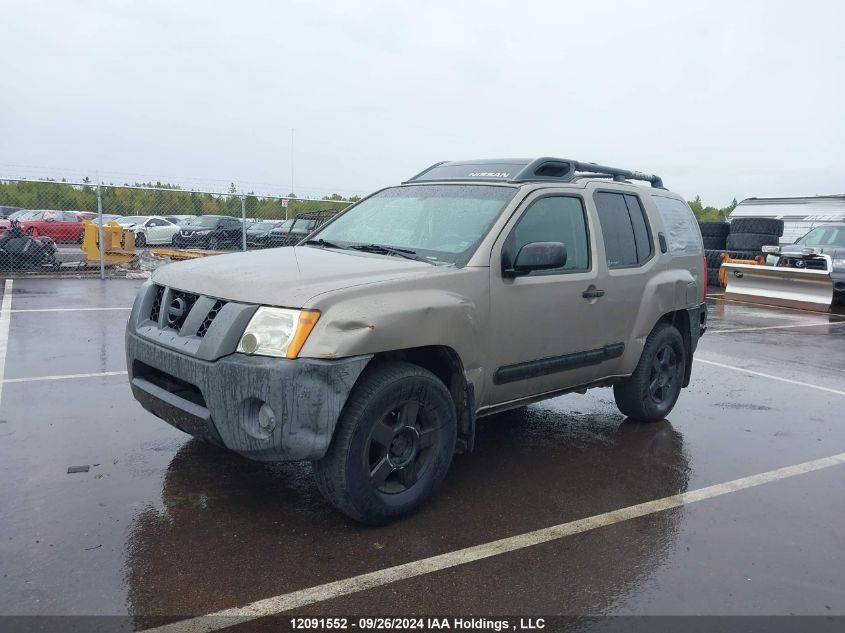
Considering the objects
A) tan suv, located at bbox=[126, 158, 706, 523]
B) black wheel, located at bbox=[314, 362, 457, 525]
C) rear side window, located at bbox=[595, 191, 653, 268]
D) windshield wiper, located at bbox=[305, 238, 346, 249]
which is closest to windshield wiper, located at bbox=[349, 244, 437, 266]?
tan suv, located at bbox=[126, 158, 706, 523]

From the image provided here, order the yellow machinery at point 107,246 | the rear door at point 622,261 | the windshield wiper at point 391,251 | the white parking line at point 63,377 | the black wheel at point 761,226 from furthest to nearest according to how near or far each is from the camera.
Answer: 1. the black wheel at point 761,226
2. the yellow machinery at point 107,246
3. the white parking line at point 63,377
4. the rear door at point 622,261
5. the windshield wiper at point 391,251

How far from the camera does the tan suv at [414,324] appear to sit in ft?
11.2

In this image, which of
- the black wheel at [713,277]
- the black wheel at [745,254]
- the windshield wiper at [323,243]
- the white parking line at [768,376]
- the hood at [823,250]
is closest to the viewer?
the windshield wiper at [323,243]

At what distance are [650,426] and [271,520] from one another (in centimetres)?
331

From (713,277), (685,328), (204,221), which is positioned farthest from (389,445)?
(204,221)

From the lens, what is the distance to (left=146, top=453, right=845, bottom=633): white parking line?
2.88m

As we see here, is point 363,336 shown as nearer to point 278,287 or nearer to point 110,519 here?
point 278,287

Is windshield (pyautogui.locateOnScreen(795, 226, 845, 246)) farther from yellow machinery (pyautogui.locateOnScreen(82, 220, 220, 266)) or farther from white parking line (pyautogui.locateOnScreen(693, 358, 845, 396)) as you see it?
yellow machinery (pyautogui.locateOnScreen(82, 220, 220, 266))

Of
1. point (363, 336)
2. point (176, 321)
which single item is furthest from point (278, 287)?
point (176, 321)

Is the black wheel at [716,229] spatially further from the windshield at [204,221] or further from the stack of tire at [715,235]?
the windshield at [204,221]

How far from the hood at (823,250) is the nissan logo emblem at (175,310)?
45.2 feet

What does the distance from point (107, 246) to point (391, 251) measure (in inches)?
541

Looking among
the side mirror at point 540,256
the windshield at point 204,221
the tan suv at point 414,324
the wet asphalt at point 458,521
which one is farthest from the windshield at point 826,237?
the windshield at point 204,221

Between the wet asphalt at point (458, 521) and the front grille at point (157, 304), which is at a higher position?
the front grille at point (157, 304)
